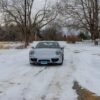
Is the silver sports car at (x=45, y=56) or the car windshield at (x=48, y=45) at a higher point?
the car windshield at (x=48, y=45)

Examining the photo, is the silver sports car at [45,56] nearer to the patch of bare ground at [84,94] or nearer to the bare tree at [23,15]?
the patch of bare ground at [84,94]

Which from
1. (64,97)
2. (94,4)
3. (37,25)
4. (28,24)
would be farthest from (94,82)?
(37,25)

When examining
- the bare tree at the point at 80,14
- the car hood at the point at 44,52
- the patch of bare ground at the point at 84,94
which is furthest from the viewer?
the bare tree at the point at 80,14

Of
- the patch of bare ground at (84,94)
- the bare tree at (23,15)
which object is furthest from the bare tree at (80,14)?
the patch of bare ground at (84,94)

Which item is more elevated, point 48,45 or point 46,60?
point 48,45

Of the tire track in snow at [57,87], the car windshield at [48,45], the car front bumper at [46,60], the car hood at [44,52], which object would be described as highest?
the car windshield at [48,45]

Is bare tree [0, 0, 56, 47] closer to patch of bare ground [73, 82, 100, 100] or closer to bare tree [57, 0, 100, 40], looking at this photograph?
bare tree [57, 0, 100, 40]

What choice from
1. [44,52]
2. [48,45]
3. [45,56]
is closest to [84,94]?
[45,56]

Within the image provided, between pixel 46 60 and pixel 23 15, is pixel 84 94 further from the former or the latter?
pixel 23 15

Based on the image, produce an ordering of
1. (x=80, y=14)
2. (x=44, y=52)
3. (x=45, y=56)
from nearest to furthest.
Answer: (x=45, y=56), (x=44, y=52), (x=80, y=14)

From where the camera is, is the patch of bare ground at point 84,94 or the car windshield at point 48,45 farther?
the car windshield at point 48,45

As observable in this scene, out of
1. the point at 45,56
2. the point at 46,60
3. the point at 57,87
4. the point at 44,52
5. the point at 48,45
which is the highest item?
the point at 48,45

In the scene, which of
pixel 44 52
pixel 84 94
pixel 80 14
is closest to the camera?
pixel 84 94

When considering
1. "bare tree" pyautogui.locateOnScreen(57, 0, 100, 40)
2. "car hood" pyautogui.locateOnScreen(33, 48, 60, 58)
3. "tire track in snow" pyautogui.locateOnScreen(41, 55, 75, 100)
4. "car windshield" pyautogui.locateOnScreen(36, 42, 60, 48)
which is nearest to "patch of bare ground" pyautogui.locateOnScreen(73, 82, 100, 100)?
"tire track in snow" pyautogui.locateOnScreen(41, 55, 75, 100)
